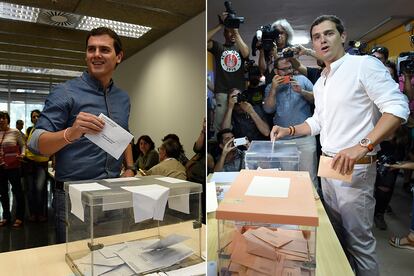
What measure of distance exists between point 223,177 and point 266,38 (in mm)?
458

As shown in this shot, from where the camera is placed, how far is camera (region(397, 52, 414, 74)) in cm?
98

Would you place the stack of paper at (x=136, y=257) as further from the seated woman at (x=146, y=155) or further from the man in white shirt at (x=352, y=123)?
the seated woman at (x=146, y=155)

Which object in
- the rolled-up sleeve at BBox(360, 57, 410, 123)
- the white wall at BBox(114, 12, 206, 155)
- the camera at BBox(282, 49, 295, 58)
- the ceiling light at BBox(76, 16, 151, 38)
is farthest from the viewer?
the ceiling light at BBox(76, 16, 151, 38)

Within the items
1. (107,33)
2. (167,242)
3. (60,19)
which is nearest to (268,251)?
(167,242)

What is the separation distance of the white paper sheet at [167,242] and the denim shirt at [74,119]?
37 centimetres

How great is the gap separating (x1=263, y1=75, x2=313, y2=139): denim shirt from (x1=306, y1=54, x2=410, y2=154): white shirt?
0.27 ft

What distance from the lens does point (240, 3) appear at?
3.29 feet

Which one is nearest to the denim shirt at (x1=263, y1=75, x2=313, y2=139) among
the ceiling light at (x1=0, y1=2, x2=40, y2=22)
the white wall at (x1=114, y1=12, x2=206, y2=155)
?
the white wall at (x1=114, y1=12, x2=206, y2=155)

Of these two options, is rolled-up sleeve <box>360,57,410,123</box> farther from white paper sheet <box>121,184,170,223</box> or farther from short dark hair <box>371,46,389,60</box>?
white paper sheet <box>121,184,170,223</box>

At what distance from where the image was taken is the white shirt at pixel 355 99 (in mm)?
932

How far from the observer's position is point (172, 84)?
378cm

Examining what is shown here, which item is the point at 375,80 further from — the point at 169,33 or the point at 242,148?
the point at 169,33

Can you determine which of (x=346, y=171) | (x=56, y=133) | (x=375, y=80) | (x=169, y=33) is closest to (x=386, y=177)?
(x=346, y=171)

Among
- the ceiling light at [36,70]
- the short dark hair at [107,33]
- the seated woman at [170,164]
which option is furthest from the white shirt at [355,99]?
the ceiling light at [36,70]
